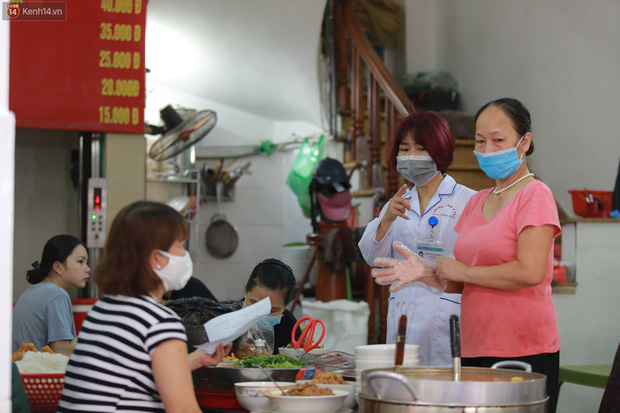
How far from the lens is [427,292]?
252 centimetres

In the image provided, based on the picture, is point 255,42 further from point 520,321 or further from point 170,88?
point 520,321

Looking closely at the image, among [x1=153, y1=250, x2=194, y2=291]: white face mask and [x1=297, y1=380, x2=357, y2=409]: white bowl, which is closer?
[x1=153, y1=250, x2=194, y2=291]: white face mask

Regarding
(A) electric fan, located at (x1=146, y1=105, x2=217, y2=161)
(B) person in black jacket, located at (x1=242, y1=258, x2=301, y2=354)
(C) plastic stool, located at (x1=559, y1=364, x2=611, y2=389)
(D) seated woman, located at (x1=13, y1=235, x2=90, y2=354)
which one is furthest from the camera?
(A) electric fan, located at (x1=146, y1=105, x2=217, y2=161)

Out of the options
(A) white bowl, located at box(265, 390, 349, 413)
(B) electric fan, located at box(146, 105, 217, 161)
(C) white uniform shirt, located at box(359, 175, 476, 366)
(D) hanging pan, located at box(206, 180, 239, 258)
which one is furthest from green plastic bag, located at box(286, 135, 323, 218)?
(A) white bowl, located at box(265, 390, 349, 413)

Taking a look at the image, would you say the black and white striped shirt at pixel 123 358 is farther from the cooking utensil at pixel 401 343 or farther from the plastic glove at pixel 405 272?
the plastic glove at pixel 405 272

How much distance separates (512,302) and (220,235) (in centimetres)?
529

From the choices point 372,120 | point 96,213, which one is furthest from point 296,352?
point 372,120

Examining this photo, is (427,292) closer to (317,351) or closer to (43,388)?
(317,351)

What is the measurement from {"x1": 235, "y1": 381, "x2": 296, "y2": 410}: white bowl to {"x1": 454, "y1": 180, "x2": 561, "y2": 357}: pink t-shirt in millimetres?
613

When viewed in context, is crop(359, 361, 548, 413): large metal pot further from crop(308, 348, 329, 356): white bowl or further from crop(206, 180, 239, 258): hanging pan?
crop(206, 180, 239, 258): hanging pan

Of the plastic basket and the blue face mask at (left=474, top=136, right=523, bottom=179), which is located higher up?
the blue face mask at (left=474, top=136, right=523, bottom=179)

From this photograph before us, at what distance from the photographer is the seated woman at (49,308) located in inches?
117

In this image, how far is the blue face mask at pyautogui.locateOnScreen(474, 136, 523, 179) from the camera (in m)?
2.01

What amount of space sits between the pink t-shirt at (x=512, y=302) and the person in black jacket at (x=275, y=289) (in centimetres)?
96
